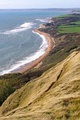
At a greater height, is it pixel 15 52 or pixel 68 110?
pixel 68 110

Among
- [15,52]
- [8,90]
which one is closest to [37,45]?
[15,52]

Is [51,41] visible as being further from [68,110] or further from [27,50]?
[68,110]

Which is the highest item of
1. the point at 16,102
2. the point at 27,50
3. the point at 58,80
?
the point at 58,80

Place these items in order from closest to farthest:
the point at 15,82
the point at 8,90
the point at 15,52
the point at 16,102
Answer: the point at 16,102 < the point at 8,90 < the point at 15,82 < the point at 15,52

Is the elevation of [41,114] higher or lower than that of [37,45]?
higher

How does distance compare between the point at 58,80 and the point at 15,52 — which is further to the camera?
the point at 15,52

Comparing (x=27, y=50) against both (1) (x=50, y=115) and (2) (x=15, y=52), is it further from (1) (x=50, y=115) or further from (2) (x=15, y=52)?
(1) (x=50, y=115)

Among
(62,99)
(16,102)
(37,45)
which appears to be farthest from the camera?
(37,45)

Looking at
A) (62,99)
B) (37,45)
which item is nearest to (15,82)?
(62,99)

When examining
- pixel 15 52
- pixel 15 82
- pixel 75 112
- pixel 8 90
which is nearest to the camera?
pixel 75 112
